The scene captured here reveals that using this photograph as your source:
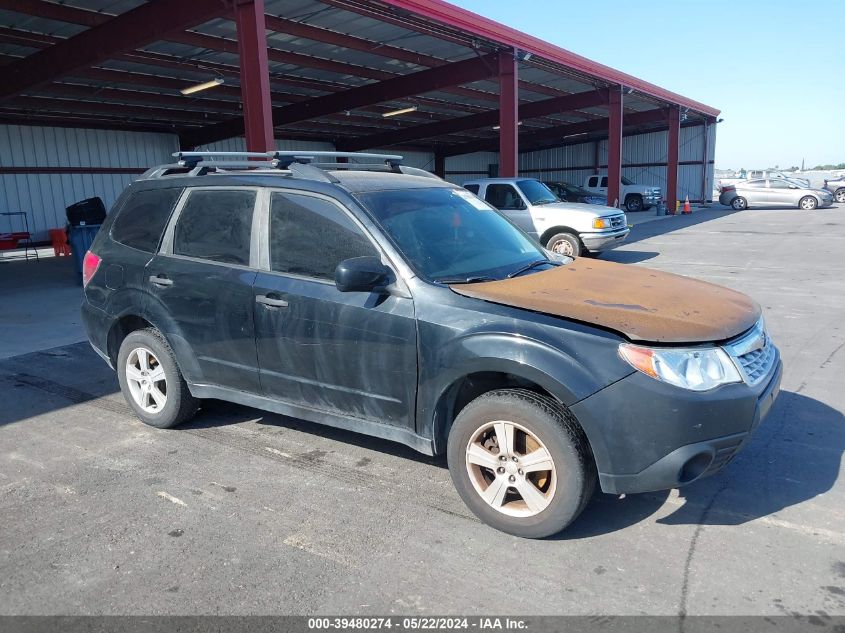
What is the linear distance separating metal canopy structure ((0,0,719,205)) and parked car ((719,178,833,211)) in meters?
4.39

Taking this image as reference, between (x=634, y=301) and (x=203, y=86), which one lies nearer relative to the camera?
(x=634, y=301)

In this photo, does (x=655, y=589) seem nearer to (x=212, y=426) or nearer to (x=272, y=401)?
(x=272, y=401)

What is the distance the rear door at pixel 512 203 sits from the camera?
13.0 m

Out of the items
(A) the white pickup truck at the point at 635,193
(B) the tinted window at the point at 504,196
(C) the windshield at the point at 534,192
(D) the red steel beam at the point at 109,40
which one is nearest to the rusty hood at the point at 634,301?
(D) the red steel beam at the point at 109,40

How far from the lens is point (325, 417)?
395cm

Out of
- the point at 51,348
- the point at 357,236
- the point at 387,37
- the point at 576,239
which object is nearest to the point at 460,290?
the point at 357,236

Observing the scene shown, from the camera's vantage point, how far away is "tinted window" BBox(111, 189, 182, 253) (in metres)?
4.76

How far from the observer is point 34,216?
74.7 feet

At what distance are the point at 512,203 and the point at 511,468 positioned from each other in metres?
10.5

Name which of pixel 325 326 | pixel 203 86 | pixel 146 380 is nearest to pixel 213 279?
pixel 325 326

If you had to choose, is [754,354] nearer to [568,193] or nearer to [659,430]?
[659,430]

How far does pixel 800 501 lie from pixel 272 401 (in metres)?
3.16

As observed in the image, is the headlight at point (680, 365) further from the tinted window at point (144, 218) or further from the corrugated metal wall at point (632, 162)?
the corrugated metal wall at point (632, 162)

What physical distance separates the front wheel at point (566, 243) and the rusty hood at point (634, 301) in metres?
8.71
